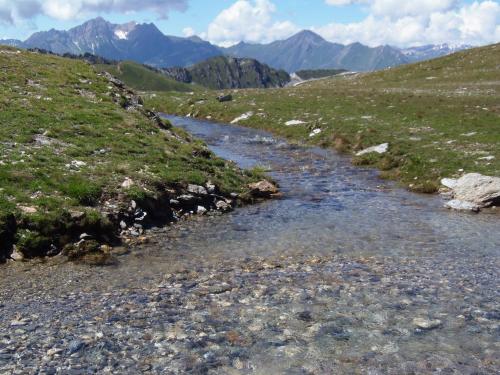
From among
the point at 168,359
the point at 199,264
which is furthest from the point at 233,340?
the point at 199,264

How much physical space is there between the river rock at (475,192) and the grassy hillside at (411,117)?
2.04m

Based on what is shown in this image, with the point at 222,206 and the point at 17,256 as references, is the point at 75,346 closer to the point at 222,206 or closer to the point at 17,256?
the point at 17,256

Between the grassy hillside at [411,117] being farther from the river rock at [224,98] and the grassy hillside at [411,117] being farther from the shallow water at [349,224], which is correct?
the shallow water at [349,224]

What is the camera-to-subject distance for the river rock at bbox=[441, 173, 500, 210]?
2369cm

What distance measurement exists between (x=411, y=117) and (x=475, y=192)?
85.5 ft

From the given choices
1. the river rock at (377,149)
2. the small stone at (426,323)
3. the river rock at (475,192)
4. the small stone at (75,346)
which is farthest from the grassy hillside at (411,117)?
the small stone at (75,346)

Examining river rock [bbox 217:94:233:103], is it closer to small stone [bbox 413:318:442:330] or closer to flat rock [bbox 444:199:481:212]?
flat rock [bbox 444:199:481:212]

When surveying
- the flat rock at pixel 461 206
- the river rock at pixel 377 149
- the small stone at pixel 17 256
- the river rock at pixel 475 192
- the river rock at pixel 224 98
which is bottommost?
the flat rock at pixel 461 206

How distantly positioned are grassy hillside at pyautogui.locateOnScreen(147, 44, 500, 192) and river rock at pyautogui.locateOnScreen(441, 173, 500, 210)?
2.04 meters

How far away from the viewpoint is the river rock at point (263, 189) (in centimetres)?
2627

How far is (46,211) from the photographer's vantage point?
17812mm

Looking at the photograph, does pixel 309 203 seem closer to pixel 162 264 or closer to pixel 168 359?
pixel 162 264

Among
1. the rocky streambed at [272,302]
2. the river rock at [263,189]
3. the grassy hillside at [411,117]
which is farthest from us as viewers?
the grassy hillside at [411,117]

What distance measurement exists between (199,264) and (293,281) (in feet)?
11.6
